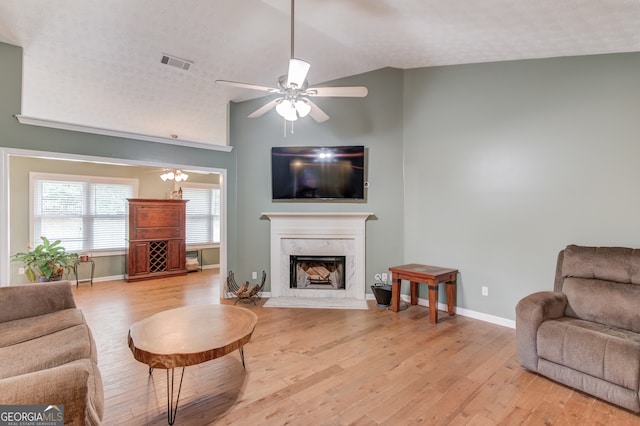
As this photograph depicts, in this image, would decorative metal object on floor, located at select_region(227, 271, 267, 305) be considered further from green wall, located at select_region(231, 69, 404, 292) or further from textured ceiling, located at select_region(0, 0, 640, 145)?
textured ceiling, located at select_region(0, 0, 640, 145)

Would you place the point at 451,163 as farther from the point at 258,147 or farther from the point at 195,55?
the point at 195,55

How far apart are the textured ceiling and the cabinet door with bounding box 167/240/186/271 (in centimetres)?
305

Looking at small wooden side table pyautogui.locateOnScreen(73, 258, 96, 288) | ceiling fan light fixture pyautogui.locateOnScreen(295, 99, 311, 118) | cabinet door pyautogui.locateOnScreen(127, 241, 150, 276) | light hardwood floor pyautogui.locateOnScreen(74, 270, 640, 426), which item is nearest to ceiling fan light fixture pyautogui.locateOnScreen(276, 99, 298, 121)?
ceiling fan light fixture pyautogui.locateOnScreen(295, 99, 311, 118)

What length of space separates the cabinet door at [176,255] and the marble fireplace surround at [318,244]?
3035 millimetres

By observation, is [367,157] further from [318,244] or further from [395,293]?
[395,293]

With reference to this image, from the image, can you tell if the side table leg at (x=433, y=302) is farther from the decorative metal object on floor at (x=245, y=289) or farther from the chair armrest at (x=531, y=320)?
the decorative metal object on floor at (x=245, y=289)

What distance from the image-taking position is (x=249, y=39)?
3467 millimetres

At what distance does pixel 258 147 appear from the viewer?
492 centimetres

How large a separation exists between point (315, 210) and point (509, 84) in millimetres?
3034

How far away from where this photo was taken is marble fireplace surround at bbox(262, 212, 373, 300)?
4668 millimetres

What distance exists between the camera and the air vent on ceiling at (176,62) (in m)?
3.62

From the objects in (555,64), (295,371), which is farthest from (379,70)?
(295,371)

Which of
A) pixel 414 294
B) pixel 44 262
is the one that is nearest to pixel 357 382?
pixel 414 294

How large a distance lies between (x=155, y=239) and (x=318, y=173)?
13.4 feet
